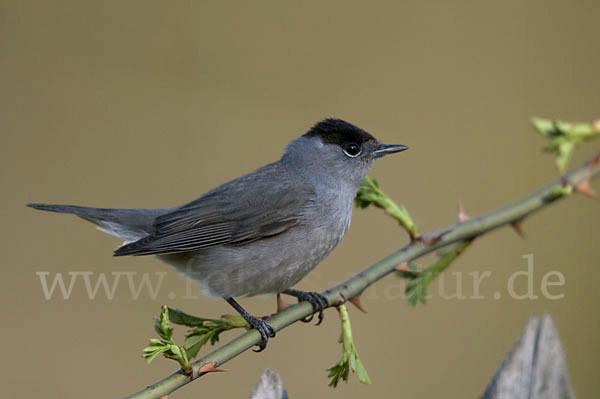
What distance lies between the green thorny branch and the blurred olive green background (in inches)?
61.1

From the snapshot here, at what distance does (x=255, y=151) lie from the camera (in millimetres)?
5051

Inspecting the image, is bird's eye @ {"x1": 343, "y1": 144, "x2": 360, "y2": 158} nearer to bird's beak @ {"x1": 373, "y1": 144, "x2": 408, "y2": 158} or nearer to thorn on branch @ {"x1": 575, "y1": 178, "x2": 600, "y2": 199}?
bird's beak @ {"x1": 373, "y1": 144, "x2": 408, "y2": 158}

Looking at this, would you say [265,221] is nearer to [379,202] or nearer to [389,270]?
[379,202]

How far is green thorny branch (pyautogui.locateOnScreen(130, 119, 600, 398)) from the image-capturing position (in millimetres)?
1464

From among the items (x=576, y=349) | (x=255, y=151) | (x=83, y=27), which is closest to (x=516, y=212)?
(x=576, y=349)

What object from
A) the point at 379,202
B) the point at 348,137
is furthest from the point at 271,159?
the point at 379,202

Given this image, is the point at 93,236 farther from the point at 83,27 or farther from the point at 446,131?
the point at 446,131

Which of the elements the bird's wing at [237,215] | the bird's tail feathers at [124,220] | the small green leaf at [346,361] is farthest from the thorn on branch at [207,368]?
the bird's tail feathers at [124,220]

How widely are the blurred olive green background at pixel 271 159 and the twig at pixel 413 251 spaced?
1.63m

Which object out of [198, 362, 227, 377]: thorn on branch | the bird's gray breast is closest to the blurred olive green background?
the bird's gray breast

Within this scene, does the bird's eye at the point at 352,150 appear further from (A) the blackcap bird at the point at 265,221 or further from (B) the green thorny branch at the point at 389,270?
(B) the green thorny branch at the point at 389,270

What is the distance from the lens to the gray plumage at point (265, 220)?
312 cm

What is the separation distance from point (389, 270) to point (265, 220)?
154cm

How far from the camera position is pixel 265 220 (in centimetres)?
332
